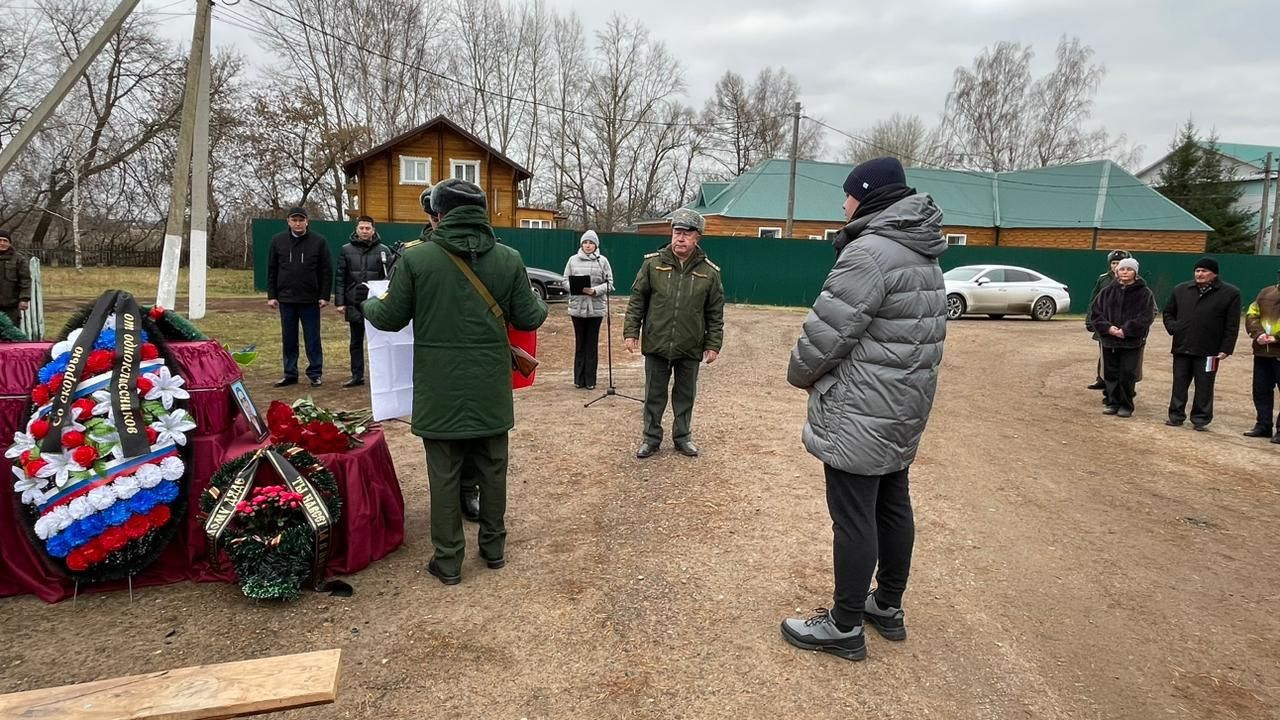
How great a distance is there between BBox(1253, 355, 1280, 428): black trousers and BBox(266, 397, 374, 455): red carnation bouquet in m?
8.14

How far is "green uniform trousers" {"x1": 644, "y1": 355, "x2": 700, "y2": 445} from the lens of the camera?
5.37 metres

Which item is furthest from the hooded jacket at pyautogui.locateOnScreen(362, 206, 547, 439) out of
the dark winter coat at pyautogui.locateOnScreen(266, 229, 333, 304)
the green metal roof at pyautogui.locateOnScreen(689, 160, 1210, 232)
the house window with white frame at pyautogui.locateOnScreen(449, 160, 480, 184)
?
the green metal roof at pyautogui.locateOnScreen(689, 160, 1210, 232)

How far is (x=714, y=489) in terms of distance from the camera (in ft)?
15.9

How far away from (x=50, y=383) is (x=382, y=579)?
163 cm

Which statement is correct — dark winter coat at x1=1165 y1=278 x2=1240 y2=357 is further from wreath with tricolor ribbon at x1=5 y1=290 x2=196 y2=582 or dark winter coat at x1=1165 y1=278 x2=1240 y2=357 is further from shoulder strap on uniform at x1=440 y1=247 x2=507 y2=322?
wreath with tricolor ribbon at x1=5 y1=290 x2=196 y2=582

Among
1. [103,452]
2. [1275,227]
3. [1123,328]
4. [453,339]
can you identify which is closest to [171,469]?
[103,452]

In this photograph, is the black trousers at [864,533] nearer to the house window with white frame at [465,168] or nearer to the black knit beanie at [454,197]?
the black knit beanie at [454,197]

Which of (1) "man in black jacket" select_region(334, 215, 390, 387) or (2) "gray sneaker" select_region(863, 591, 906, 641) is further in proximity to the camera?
(1) "man in black jacket" select_region(334, 215, 390, 387)

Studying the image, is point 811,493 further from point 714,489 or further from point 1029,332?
point 1029,332

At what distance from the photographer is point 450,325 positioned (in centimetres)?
326

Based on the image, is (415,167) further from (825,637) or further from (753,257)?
(825,637)

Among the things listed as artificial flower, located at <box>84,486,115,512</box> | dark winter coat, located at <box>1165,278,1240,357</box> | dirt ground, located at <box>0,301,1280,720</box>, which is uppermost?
dark winter coat, located at <box>1165,278,1240,357</box>

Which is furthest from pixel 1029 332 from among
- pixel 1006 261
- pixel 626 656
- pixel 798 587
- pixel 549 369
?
pixel 626 656

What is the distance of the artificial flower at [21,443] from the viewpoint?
2.93 m
